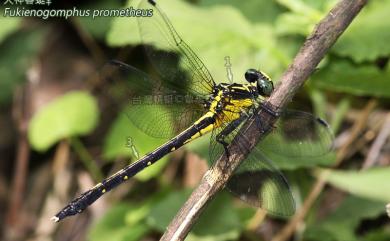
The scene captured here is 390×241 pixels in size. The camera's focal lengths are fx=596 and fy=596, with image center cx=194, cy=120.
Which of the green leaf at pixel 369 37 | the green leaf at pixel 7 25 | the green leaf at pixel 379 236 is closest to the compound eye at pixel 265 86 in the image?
the green leaf at pixel 369 37

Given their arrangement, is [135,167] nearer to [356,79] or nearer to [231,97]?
[231,97]

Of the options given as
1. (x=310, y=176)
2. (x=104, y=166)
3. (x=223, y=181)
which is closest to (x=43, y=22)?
(x=104, y=166)

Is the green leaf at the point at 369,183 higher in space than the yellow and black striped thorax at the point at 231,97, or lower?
lower

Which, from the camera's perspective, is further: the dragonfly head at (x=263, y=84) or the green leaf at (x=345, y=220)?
the green leaf at (x=345, y=220)

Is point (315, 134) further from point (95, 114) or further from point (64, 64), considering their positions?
point (64, 64)

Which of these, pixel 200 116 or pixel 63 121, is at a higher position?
pixel 200 116

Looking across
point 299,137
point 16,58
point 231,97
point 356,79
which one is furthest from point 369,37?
point 16,58

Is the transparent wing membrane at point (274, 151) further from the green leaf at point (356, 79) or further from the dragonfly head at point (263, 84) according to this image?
the green leaf at point (356, 79)
